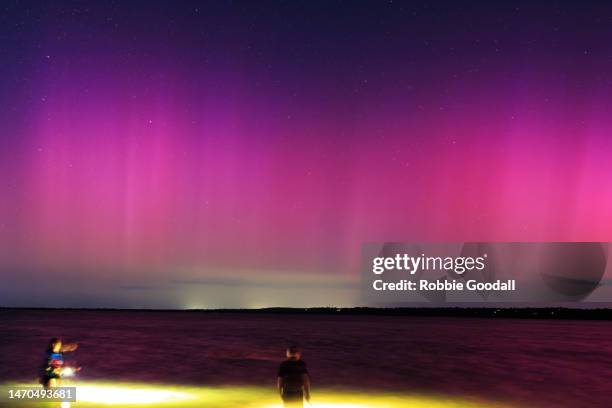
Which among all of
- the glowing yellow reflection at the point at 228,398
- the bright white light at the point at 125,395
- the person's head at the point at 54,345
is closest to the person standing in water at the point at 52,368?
the person's head at the point at 54,345

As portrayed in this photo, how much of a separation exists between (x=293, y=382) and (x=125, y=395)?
499 inches

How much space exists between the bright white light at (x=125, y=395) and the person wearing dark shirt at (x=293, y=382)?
9.92 m

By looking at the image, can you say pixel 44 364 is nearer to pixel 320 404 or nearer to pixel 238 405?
pixel 238 405

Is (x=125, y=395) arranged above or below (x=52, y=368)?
above

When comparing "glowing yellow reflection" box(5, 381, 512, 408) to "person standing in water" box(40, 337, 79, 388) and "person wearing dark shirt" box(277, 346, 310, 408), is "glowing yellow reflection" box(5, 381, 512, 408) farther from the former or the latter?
"person wearing dark shirt" box(277, 346, 310, 408)

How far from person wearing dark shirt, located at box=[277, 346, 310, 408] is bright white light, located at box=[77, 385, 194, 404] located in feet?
32.6

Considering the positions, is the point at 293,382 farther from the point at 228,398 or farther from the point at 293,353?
the point at 228,398

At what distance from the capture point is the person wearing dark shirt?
12766 mm

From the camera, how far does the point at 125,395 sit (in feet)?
78.2

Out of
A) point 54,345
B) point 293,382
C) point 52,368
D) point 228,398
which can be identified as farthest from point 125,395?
point 293,382

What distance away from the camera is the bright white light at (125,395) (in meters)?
21.8

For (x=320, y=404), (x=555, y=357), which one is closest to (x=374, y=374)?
(x=320, y=404)

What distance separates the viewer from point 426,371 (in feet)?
129

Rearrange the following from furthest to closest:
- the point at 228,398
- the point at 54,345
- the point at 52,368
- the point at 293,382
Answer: the point at 228,398 → the point at 52,368 → the point at 54,345 → the point at 293,382
